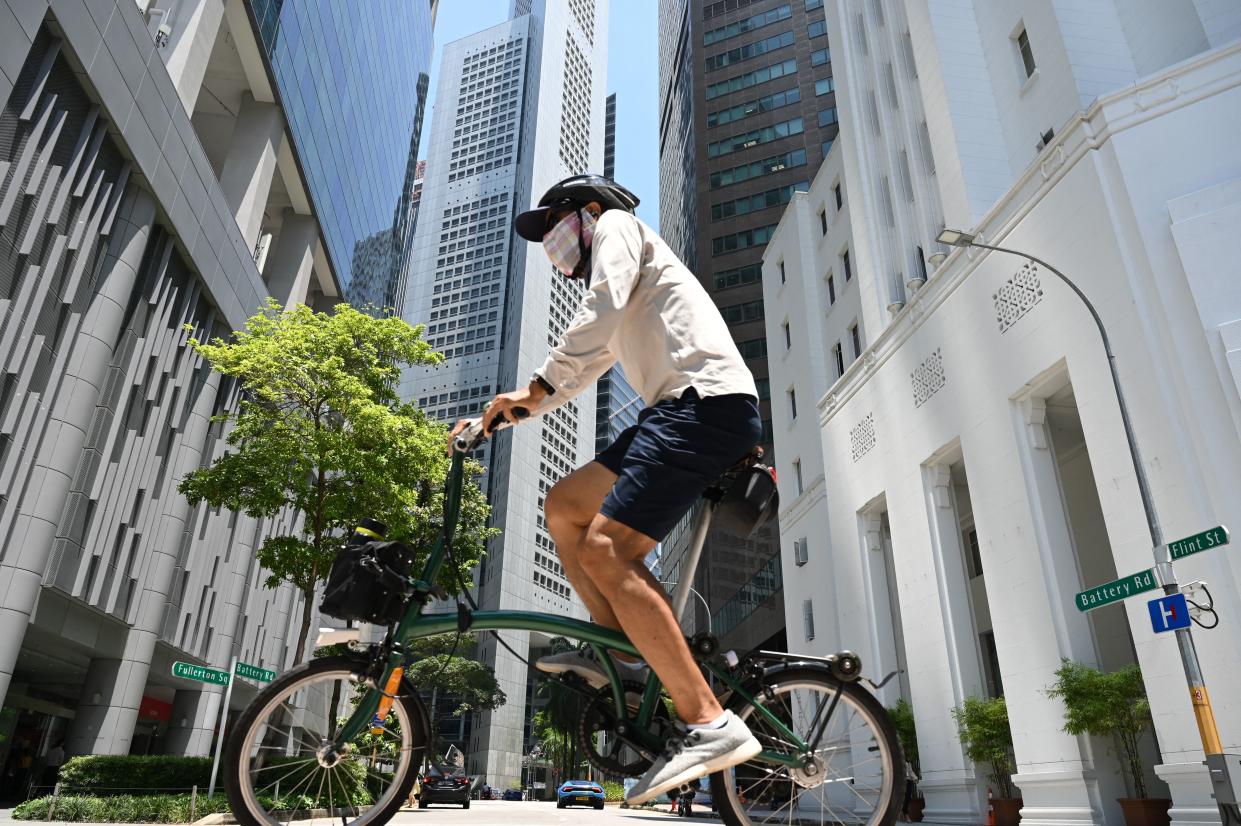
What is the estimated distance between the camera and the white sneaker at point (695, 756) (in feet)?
8.76

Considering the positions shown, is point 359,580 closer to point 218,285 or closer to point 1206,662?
point 1206,662

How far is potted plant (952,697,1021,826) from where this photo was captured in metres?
14.6

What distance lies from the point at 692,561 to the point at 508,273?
412ft

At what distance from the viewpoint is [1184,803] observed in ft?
35.1

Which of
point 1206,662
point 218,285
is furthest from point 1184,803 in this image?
point 218,285

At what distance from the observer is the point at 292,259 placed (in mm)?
36000

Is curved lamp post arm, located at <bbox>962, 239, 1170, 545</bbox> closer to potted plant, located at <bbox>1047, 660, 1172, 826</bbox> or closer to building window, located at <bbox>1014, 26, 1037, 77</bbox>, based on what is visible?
potted plant, located at <bbox>1047, 660, 1172, 826</bbox>

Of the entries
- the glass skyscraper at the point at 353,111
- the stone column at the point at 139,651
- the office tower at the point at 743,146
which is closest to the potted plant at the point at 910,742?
the stone column at the point at 139,651

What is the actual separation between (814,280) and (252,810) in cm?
3094

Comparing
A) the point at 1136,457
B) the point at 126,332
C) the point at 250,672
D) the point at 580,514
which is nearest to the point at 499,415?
the point at 580,514

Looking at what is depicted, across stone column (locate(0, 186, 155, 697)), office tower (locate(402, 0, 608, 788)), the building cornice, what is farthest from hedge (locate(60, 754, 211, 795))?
office tower (locate(402, 0, 608, 788))

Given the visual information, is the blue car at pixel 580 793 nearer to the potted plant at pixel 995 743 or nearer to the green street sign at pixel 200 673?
the potted plant at pixel 995 743

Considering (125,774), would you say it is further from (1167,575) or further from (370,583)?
(1167,575)

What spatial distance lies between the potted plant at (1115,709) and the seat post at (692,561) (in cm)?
1176
